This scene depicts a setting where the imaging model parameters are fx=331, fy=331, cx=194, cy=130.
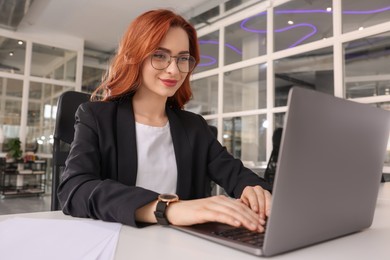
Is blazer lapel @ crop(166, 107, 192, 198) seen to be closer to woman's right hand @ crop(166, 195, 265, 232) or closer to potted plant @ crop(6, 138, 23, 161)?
woman's right hand @ crop(166, 195, 265, 232)

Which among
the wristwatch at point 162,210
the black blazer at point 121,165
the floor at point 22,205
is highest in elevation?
the black blazer at point 121,165

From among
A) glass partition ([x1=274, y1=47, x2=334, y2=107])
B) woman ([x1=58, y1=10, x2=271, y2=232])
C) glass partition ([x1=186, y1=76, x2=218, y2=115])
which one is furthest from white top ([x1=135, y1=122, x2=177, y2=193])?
glass partition ([x1=186, y1=76, x2=218, y2=115])

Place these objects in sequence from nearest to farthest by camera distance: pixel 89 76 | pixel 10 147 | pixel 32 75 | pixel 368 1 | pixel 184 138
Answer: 1. pixel 184 138
2. pixel 368 1
3. pixel 10 147
4. pixel 32 75
5. pixel 89 76

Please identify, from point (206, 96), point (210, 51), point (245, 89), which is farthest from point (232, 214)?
point (210, 51)

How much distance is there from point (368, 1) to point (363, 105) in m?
4.13

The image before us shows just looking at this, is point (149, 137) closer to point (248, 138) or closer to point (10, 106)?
point (248, 138)

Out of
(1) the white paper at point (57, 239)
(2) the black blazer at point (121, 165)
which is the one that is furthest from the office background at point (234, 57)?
(1) the white paper at point (57, 239)

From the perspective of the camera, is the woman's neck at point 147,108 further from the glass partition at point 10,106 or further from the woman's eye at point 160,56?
the glass partition at point 10,106

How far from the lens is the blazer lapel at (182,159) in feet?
4.13

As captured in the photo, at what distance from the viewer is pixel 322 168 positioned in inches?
21.0

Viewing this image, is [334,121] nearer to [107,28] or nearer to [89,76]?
[107,28]

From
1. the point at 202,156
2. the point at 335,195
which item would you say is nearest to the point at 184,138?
the point at 202,156

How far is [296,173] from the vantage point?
0.49 m

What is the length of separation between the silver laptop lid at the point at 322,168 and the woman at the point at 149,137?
0.23 m
